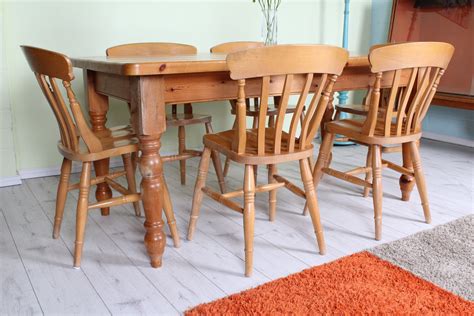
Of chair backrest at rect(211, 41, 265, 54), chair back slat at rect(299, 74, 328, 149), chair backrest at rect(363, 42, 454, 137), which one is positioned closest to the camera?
chair back slat at rect(299, 74, 328, 149)

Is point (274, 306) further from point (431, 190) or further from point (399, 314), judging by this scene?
point (431, 190)

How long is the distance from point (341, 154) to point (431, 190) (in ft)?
3.27

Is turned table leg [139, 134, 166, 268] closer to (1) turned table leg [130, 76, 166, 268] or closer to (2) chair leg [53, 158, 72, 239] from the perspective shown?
(1) turned table leg [130, 76, 166, 268]

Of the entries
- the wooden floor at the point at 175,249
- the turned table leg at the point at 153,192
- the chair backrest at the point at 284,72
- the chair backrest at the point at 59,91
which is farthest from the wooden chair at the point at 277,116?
the chair backrest at the point at 59,91

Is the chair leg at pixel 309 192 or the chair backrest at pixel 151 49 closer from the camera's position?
the chair leg at pixel 309 192

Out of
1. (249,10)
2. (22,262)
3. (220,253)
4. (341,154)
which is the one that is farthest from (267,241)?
(249,10)

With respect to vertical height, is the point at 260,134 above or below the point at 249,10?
below

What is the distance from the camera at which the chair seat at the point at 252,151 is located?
64.2 inches

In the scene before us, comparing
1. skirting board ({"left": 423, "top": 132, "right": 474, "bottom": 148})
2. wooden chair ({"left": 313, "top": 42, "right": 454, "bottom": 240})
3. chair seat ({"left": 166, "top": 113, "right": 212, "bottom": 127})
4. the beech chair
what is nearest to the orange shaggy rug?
wooden chair ({"left": 313, "top": 42, "right": 454, "bottom": 240})

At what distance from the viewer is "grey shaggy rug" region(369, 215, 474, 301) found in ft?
5.23

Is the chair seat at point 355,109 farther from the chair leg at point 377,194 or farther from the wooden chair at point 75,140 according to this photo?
the wooden chair at point 75,140

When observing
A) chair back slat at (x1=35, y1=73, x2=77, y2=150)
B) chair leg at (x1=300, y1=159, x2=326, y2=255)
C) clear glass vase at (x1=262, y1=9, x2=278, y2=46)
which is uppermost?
clear glass vase at (x1=262, y1=9, x2=278, y2=46)

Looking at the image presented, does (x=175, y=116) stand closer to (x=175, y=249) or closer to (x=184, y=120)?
(x=184, y=120)

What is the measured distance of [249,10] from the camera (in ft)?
11.4
